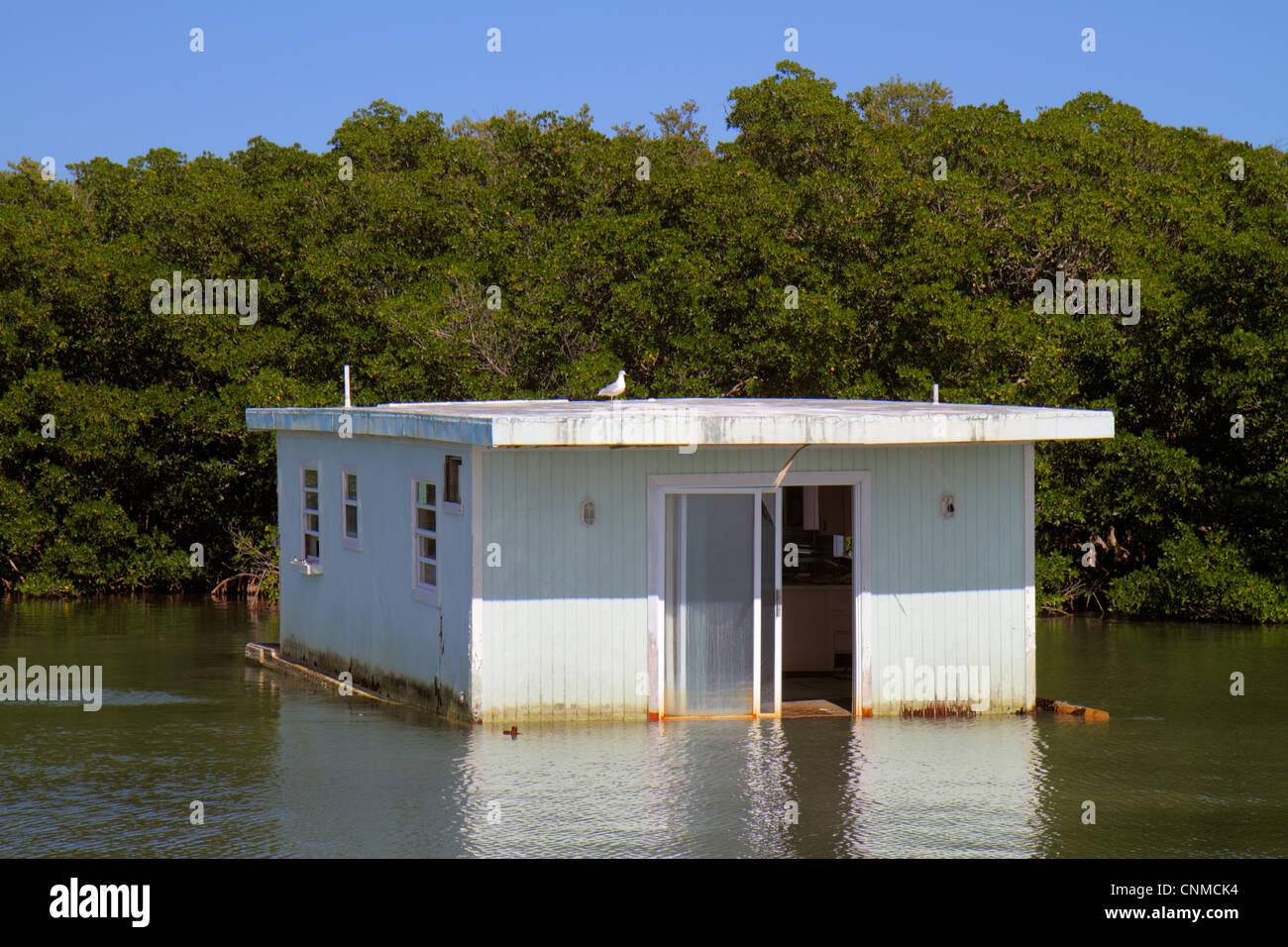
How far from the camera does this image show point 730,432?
11.3 m

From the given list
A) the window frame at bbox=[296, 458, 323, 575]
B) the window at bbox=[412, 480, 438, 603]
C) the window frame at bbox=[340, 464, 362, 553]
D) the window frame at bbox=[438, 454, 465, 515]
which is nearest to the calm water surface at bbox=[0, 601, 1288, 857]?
the window at bbox=[412, 480, 438, 603]

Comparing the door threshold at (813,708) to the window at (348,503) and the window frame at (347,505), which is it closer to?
the window frame at (347,505)

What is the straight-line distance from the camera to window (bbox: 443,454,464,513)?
12188 millimetres

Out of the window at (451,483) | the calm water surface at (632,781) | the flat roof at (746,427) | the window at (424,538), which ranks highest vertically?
the flat roof at (746,427)

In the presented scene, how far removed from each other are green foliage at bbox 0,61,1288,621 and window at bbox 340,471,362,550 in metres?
7.61

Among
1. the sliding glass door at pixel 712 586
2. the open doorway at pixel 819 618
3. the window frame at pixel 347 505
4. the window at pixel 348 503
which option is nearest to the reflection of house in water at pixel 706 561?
the sliding glass door at pixel 712 586

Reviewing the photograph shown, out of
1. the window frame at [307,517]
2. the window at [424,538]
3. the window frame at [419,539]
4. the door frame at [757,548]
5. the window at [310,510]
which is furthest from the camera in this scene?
the window at [310,510]

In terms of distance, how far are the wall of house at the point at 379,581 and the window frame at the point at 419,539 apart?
3cm

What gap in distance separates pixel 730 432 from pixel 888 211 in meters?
11.9

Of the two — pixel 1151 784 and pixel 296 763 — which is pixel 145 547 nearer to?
pixel 296 763

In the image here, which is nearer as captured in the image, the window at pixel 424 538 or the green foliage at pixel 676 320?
the window at pixel 424 538

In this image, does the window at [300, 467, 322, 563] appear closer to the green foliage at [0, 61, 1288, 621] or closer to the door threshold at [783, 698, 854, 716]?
the door threshold at [783, 698, 854, 716]

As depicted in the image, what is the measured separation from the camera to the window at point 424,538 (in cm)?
1276
